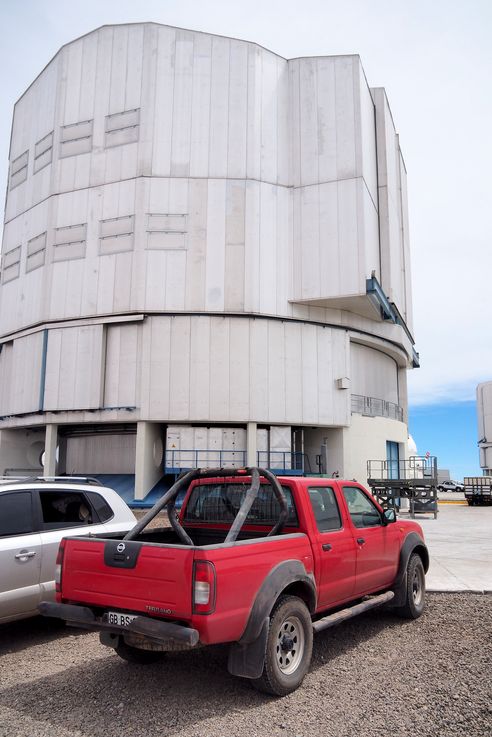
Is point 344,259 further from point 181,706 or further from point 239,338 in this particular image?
point 181,706

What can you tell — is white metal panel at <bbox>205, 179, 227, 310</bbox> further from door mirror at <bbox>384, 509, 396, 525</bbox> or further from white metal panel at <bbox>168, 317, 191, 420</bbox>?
door mirror at <bbox>384, 509, 396, 525</bbox>

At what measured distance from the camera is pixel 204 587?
13.8 feet

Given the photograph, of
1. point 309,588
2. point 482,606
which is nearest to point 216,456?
point 482,606

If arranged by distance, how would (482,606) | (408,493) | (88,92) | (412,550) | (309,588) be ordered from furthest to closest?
1. (88,92)
2. (408,493)
3. (482,606)
4. (412,550)
5. (309,588)

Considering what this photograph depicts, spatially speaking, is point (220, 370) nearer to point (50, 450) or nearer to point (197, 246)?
point (197, 246)

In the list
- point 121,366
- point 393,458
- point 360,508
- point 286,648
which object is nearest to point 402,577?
point 360,508

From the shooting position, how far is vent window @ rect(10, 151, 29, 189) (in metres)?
31.0

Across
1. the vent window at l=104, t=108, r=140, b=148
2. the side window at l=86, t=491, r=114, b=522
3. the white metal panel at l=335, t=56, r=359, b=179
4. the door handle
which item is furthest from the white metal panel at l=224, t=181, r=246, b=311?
the door handle

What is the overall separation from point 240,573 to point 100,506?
3525 millimetres

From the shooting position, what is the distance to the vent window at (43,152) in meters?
29.0

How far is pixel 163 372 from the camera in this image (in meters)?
24.6

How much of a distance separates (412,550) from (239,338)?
59.8ft

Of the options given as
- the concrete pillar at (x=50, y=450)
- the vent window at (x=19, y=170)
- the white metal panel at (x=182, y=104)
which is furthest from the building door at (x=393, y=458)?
the vent window at (x=19, y=170)

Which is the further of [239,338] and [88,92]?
[88,92]
